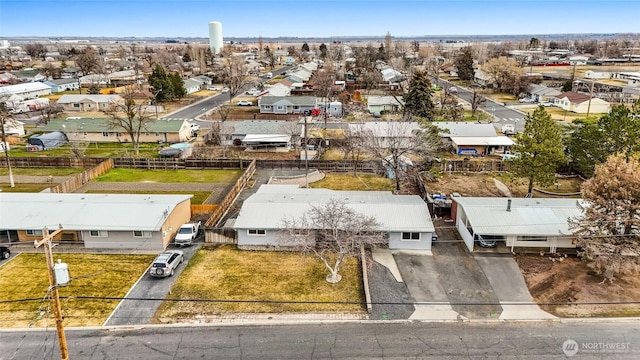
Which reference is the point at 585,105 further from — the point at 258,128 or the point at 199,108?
the point at 199,108

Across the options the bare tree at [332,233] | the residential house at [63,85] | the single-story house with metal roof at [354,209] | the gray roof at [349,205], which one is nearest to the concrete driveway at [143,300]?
the single-story house with metal roof at [354,209]

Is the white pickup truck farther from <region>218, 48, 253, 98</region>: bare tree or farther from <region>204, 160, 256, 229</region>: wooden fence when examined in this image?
<region>218, 48, 253, 98</region>: bare tree

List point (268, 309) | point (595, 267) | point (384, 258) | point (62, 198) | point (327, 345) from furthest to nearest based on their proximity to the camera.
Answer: point (62, 198), point (384, 258), point (595, 267), point (268, 309), point (327, 345)

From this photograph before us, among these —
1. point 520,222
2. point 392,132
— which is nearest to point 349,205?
point 520,222

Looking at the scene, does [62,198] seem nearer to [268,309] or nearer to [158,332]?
[158,332]

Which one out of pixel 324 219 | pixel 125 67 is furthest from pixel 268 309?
pixel 125 67

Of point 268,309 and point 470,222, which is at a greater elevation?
point 470,222
